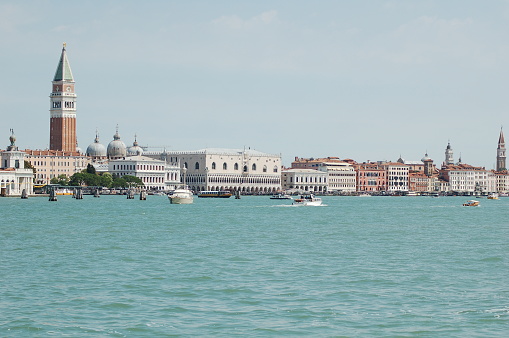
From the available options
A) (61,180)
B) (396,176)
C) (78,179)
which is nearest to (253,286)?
(78,179)

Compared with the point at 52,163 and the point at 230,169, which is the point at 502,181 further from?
the point at 52,163

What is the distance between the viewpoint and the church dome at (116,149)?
5399 inches

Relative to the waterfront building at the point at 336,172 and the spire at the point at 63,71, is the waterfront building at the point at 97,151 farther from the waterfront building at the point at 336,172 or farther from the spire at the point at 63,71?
the waterfront building at the point at 336,172

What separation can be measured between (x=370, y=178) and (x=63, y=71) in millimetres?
53723

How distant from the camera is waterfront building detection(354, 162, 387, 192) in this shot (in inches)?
6122

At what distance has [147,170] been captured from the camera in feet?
418

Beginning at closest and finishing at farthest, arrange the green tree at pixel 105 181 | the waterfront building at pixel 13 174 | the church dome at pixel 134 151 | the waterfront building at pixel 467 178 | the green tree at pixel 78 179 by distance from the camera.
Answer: the waterfront building at pixel 13 174 → the green tree at pixel 78 179 → the green tree at pixel 105 181 → the church dome at pixel 134 151 → the waterfront building at pixel 467 178

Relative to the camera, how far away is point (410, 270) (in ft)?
68.4

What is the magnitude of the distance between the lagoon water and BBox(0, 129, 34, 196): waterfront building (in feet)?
210

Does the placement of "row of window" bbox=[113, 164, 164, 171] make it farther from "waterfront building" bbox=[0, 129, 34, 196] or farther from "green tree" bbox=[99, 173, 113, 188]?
"waterfront building" bbox=[0, 129, 34, 196]

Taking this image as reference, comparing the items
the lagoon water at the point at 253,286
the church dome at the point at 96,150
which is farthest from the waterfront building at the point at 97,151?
the lagoon water at the point at 253,286

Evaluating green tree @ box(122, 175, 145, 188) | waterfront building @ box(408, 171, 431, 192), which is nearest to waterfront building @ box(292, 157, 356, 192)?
waterfront building @ box(408, 171, 431, 192)

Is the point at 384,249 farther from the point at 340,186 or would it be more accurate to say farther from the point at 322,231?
the point at 340,186

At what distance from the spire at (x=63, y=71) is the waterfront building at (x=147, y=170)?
11920mm
